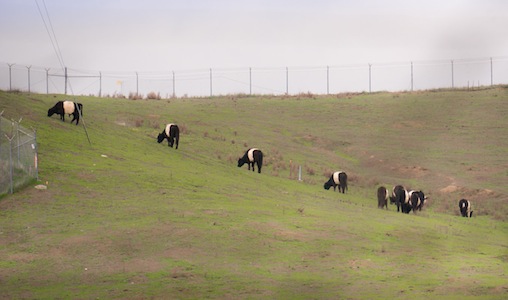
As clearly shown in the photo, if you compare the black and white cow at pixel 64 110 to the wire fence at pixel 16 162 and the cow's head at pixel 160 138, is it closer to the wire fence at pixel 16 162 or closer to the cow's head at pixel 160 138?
the cow's head at pixel 160 138

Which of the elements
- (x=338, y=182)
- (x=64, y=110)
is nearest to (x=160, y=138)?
(x=64, y=110)

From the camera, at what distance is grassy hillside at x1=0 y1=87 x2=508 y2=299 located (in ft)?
82.9

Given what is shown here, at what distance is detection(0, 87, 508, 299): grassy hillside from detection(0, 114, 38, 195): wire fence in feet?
1.91

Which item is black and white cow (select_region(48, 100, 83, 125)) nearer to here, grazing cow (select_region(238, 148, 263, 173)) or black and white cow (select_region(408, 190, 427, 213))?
grazing cow (select_region(238, 148, 263, 173))

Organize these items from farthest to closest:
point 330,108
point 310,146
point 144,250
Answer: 1. point 330,108
2. point 310,146
3. point 144,250

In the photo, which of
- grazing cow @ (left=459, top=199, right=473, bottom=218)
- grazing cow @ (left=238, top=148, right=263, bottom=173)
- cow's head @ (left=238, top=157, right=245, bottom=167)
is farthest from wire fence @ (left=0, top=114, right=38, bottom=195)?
grazing cow @ (left=459, top=199, right=473, bottom=218)

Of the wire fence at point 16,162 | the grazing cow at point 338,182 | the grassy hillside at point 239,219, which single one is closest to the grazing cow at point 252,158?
the grassy hillside at point 239,219

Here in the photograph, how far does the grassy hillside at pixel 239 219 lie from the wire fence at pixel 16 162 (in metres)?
0.58

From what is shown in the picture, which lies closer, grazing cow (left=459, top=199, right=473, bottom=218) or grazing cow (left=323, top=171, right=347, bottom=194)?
grazing cow (left=459, top=199, right=473, bottom=218)

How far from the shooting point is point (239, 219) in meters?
34.0

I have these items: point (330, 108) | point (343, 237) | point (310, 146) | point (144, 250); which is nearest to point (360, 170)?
point (310, 146)

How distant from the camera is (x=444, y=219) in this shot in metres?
44.9

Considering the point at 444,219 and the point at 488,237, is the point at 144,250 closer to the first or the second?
the point at 488,237

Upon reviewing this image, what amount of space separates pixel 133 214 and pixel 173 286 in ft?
32.9
